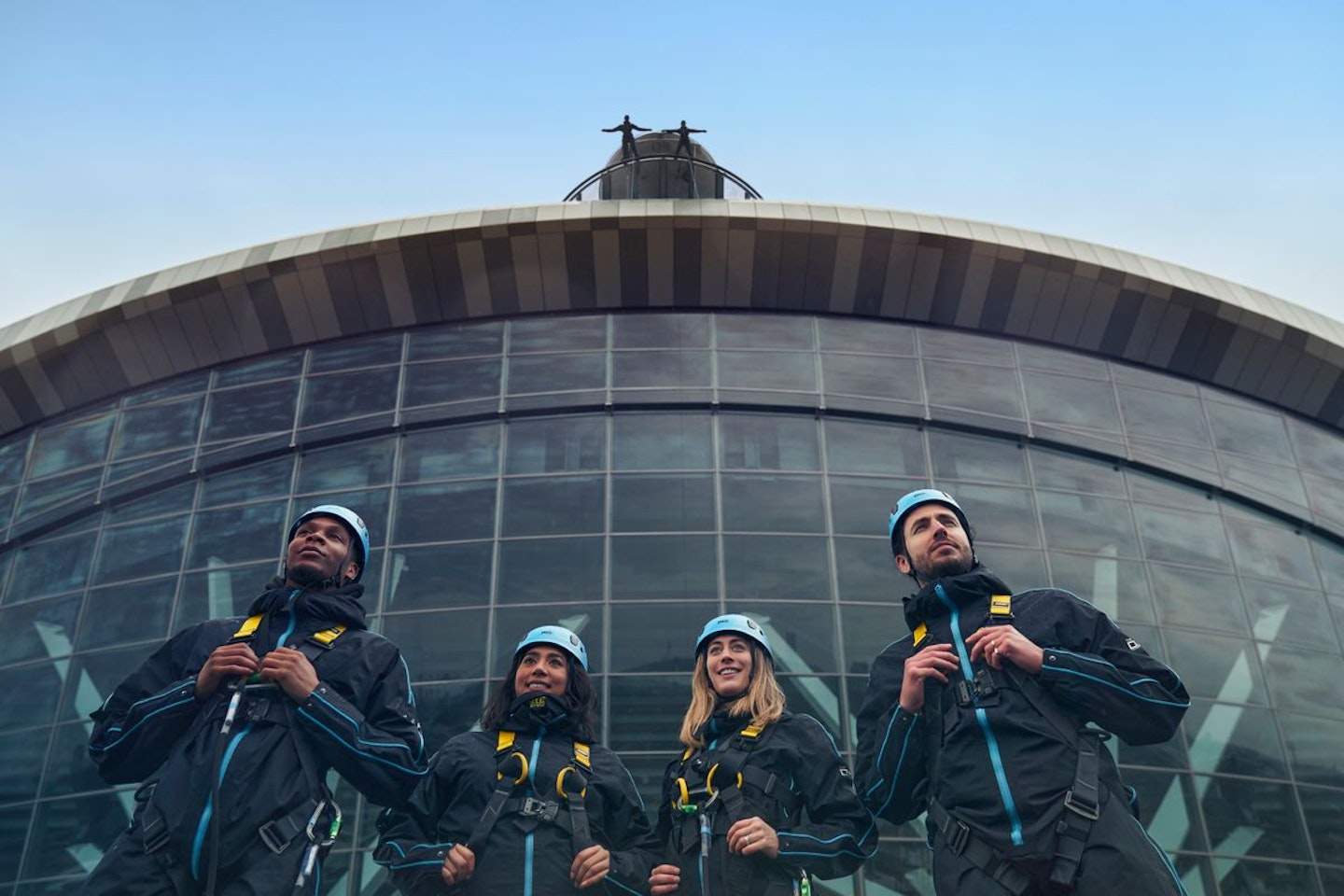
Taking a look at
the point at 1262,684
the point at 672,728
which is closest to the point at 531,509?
the point at 672,728

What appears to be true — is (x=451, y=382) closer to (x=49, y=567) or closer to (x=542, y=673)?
(x=49, y=567)

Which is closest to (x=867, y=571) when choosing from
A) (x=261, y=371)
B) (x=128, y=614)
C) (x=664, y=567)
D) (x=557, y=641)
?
(x=664, y=567)

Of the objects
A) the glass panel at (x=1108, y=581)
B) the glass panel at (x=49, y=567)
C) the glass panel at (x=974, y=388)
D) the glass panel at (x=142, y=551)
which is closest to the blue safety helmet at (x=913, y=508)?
the glass panel at (x=1108, y=581)

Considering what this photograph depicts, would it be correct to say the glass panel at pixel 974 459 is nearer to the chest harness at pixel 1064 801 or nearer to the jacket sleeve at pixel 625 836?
the jacket sleeve at pixel 625 836

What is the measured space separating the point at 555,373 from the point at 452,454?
71.0 inches

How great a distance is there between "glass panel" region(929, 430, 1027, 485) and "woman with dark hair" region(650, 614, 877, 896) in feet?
32.6

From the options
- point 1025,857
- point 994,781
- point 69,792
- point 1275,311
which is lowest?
point 1025,857

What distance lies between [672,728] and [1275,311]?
11.1 metres

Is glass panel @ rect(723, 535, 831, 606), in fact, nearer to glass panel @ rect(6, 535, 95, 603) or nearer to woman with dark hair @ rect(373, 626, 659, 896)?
woman with dark hair @ rect(373, 626, 659, 896)

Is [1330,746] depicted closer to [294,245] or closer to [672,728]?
[672,728]

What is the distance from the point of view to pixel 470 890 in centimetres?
608

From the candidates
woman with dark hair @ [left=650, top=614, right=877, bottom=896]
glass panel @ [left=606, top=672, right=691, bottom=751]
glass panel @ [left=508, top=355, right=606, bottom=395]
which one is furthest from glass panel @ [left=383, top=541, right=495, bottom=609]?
woman with dark hair @ [left=650, top=614, right=877, bottom=896]

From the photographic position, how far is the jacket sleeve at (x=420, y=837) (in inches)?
244

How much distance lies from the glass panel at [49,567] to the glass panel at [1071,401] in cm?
1317
